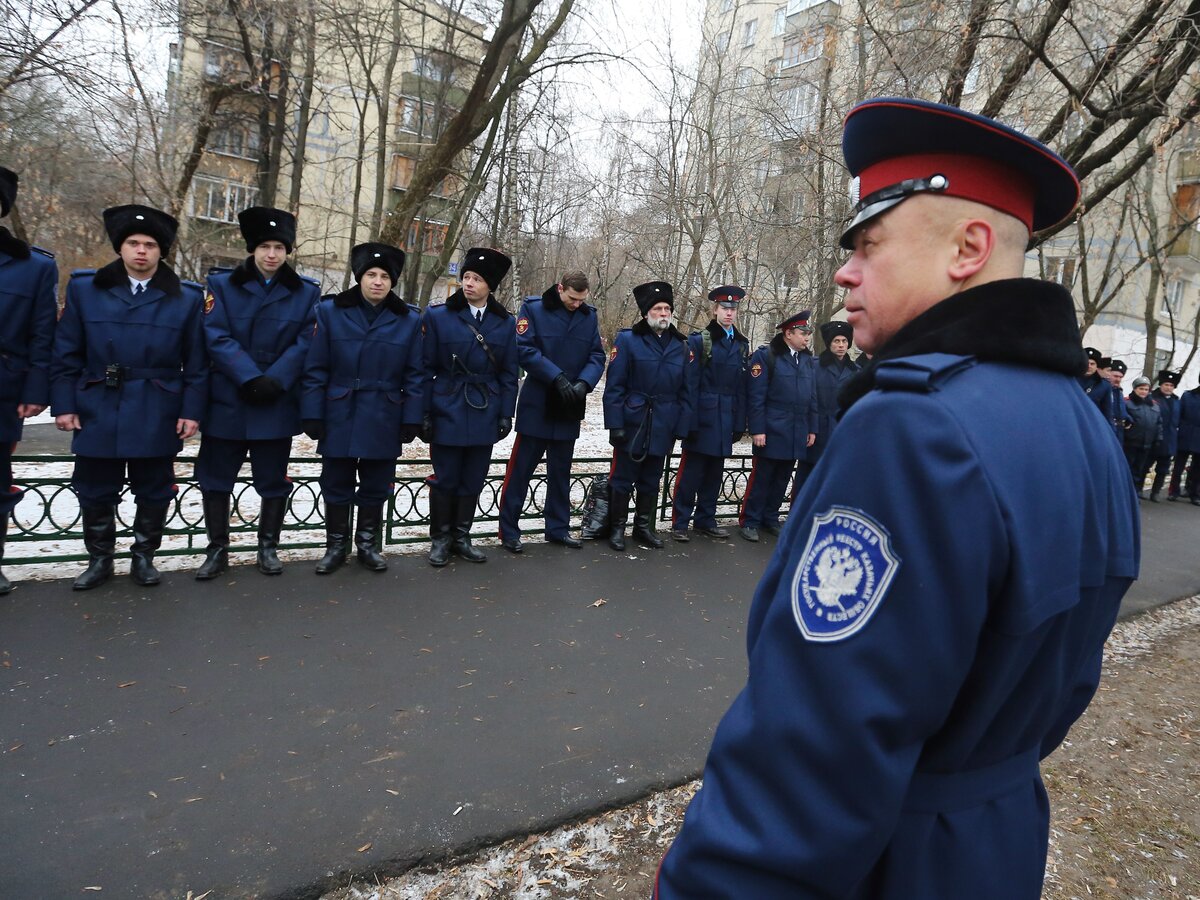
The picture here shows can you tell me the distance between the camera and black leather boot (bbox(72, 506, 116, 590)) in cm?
475

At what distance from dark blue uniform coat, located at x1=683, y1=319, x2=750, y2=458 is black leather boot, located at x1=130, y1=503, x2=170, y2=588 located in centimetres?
453

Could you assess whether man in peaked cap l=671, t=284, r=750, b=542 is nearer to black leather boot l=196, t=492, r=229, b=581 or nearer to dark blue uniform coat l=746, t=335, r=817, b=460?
dark blue uniform coat l=746, t=335, r=817, b=460

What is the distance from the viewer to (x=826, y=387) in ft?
26.7

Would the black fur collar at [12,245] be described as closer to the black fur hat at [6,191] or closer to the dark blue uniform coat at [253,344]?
the black fur hat at [6,191]

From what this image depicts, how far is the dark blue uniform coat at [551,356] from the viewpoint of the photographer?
6.36 metres

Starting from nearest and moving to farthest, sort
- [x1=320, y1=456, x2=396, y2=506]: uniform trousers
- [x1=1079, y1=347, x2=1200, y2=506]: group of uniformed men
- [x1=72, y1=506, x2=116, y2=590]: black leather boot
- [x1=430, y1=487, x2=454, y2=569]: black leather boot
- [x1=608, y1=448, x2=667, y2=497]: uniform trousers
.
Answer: [x1=72, y1=506, x2=116, y2=590]: black leather boot → [x1=320, y1=456, x2=396, y2=506]: uniform trousers → [x1=430, y1=487, x2=454, y2=569]: black leather boot → [x1=608, y1=448, x2=667, y2=497]: uniform trousers → [x1=1079, y1=347, x2=1200, y2=506]: group of uniformed men

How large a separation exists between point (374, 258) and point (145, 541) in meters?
2.51

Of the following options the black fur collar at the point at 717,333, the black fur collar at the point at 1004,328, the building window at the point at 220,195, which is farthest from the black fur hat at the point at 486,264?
the building window at the point at 220,195

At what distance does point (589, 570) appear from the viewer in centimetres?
618

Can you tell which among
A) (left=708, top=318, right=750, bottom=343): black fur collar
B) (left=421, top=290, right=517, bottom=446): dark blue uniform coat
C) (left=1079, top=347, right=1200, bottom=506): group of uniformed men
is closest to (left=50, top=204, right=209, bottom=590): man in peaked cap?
(left=421, top=290, right=517, bottom=446): dark blue uniform coat

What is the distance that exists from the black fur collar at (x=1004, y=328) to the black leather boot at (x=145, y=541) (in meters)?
5.10

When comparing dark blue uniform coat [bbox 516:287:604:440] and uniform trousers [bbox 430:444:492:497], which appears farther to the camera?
dark blue uniform coat [bbox 516:287:604:440]

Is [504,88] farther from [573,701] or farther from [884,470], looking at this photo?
[884,470]

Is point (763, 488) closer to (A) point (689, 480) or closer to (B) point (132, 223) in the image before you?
(A) point (689, 480)
